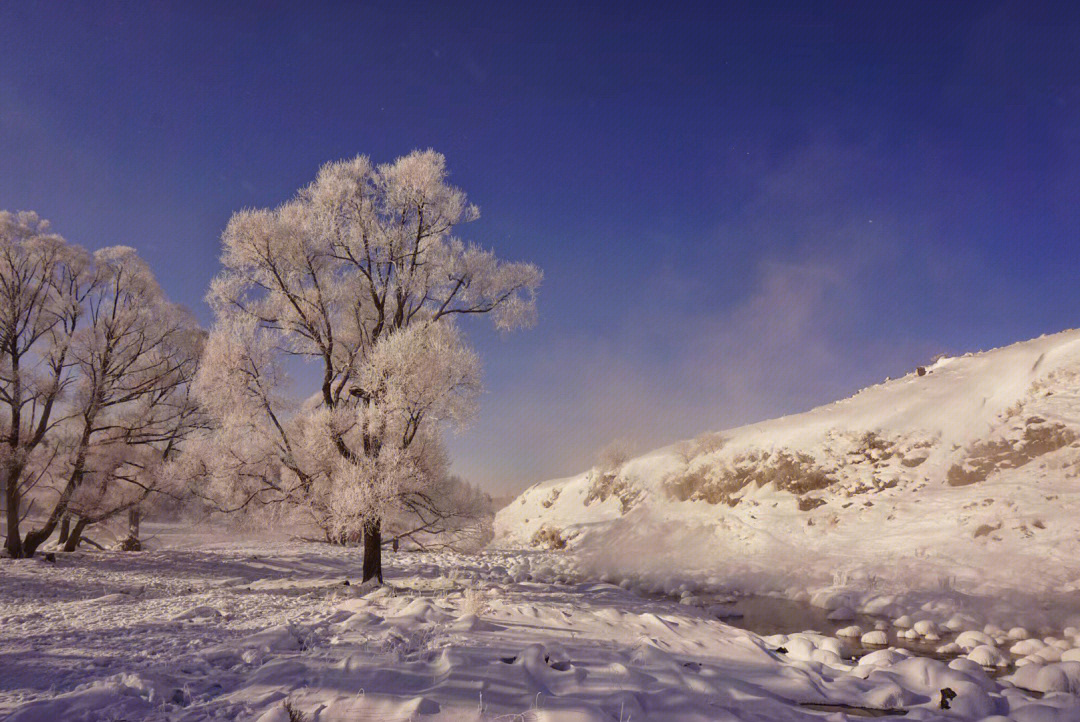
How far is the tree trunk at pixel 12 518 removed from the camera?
13727mm

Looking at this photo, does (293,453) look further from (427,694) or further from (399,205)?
(427,694)

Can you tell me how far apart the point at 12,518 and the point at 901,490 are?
25026mm

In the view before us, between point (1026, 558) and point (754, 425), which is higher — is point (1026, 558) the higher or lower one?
the lower one

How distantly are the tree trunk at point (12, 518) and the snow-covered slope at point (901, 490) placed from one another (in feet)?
55.5

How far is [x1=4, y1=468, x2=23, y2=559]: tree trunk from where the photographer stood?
13.7 metres

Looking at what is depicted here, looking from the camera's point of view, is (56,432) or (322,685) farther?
(56,432)

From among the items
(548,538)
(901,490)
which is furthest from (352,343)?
(548,538)

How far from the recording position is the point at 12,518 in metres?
14.0

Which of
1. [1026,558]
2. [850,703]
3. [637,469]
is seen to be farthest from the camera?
[637,469]

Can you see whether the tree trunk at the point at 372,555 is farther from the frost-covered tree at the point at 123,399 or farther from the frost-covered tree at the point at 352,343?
the frost-covered tree at the point at 123,399

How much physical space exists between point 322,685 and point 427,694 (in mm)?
861

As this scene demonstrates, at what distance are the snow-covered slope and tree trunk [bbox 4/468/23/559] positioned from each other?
666 inches

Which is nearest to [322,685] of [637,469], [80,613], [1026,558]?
[80,613]

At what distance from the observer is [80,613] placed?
7.54 meters
